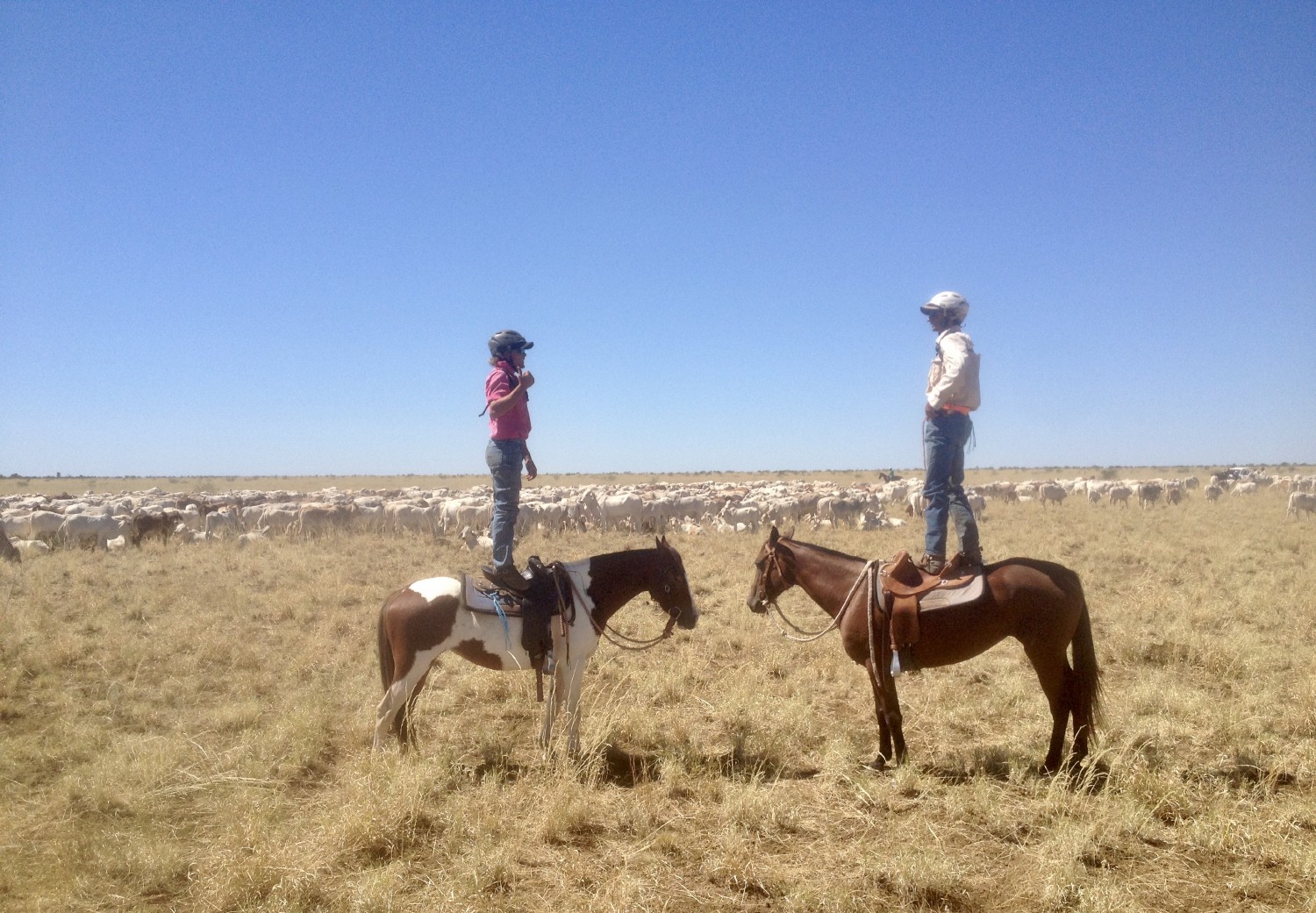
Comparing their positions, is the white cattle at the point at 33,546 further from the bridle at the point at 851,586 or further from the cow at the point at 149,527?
the bridle at the point at 851,586

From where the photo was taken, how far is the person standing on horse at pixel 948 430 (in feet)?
18.1

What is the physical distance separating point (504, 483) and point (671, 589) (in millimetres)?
1634

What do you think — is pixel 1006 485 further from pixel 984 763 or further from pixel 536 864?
pixel 536 864

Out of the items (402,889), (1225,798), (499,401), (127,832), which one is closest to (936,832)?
(1225,798)

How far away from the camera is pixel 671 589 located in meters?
6.22

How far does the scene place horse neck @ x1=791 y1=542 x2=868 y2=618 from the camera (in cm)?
582

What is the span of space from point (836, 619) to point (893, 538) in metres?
18.0


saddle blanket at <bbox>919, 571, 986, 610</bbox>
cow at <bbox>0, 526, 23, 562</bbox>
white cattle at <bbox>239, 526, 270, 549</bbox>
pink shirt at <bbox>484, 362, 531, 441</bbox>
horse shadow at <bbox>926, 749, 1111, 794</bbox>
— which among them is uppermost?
pink shirt at <bbox>484, 362, 531, 441</bbox>

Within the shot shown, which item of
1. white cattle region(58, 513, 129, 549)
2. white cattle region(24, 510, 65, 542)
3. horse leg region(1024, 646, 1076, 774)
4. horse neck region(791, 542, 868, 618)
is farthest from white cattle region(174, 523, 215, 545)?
horse leg region(1024, 646, 1076, 774)

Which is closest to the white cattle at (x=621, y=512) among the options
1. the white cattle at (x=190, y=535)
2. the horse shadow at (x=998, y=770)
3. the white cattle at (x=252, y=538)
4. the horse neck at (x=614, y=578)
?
the white cattle at (x=252, y=538)

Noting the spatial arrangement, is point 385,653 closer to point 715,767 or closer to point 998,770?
point 715,767

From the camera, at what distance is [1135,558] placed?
1639 centimetres

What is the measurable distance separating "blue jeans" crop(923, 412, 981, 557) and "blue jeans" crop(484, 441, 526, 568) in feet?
10.5

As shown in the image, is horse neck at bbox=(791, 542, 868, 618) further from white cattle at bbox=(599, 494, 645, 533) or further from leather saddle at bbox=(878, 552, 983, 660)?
white cattle at bbox=(599, 494, 645, 533)
